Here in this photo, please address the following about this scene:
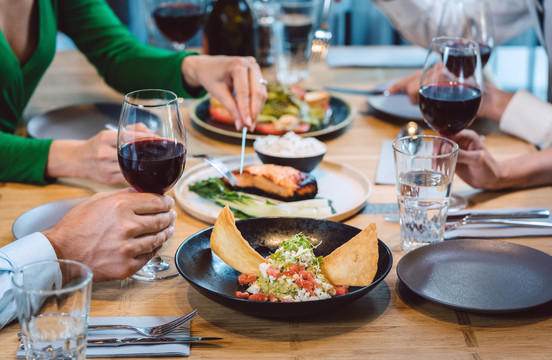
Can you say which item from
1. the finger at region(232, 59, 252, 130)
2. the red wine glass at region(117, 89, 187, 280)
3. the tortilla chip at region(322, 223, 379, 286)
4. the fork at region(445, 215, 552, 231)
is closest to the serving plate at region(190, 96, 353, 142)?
the finger at region(232, 59, 252, 130)

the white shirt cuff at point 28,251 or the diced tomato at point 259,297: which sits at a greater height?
the white shirt cuff at point 28,251

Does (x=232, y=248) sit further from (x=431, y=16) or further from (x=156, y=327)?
(x=431, y=16)

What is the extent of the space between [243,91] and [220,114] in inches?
10.4

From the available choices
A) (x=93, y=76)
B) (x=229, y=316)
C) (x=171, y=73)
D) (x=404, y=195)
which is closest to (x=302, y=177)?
(x=404, y=195)

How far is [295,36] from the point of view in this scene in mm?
2273

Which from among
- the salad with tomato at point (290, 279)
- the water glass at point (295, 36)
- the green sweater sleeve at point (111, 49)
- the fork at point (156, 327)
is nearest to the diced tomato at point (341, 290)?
the salad with tomato at point (290, 279)

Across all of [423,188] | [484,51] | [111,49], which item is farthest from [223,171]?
[111,49]

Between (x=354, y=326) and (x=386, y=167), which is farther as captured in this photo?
(x=386, y=167)

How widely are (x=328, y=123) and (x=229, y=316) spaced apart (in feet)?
3.26

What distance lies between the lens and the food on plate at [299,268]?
3.19 feet

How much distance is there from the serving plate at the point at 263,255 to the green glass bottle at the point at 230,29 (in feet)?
4.33

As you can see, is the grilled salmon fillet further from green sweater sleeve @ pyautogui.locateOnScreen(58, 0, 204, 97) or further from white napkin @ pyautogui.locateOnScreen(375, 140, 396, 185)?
green sweater sleeve @ pyautogui.locateOnScreen(58, 0, 204, 97)

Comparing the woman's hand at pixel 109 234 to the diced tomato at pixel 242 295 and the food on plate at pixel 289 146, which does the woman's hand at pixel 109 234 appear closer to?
the diced tomato at pixel 242 295

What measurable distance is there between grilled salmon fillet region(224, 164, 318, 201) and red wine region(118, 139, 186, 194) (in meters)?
0.36
